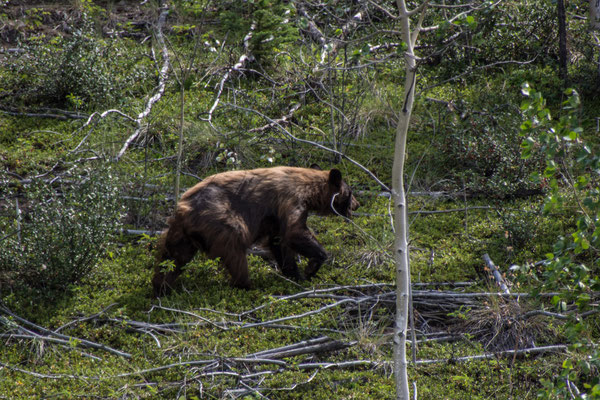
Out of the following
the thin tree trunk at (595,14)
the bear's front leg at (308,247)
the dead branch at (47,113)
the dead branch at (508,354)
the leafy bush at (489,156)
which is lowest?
the dead branch at (508,354)

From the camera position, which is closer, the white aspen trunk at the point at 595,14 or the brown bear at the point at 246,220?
the brown bear at the point at 246,220

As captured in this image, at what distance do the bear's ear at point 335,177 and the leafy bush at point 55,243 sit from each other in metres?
2.46

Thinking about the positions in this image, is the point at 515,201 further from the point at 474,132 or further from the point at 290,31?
the point at 290,31

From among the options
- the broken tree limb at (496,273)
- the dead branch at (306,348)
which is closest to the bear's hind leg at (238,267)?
the dead branch at (306,348)

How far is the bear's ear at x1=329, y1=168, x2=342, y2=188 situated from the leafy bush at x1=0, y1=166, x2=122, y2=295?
2456 mm

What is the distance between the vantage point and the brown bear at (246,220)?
6.89 meters

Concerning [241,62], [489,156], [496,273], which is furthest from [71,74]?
[496,273]

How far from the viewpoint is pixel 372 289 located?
7.14m

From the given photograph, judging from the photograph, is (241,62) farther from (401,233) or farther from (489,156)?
(401,233)

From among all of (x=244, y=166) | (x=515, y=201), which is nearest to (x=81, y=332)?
(x=244, y=166)

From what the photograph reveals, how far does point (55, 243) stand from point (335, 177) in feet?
10.2

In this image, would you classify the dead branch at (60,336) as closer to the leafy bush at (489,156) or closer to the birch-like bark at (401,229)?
the birch-like bark at (401,229)

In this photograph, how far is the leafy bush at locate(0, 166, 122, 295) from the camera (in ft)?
22.6

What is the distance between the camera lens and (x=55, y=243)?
6.87 metres
